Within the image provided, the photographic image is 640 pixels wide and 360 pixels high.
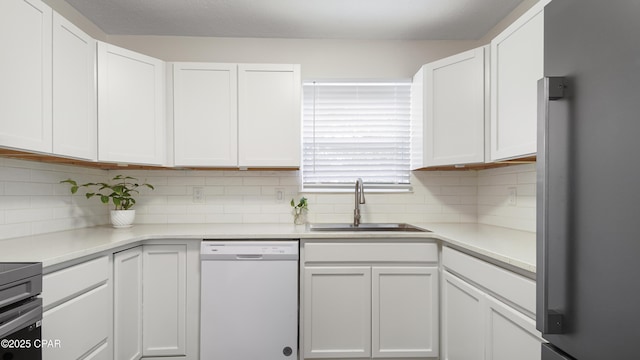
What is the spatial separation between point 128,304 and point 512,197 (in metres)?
2.56

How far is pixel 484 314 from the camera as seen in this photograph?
147 cm

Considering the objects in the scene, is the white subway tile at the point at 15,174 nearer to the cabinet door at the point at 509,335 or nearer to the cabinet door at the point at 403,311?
the cabinet door at the point at 403,311

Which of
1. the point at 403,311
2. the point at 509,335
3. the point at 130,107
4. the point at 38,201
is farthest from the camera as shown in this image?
the point at 130,107

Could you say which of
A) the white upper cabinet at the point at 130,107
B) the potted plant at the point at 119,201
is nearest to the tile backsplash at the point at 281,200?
the potted plant at the point at 119,201

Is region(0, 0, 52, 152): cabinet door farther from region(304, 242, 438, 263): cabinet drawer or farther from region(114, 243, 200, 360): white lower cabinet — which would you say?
region(304, 242, 438, 263): cabinet drawer

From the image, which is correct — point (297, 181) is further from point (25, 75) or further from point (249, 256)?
point (25, 75)

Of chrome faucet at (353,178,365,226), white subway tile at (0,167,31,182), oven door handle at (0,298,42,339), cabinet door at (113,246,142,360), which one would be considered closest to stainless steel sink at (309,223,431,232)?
chrome faucet at (353,178,365,226)

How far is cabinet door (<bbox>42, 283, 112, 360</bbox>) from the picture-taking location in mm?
1287

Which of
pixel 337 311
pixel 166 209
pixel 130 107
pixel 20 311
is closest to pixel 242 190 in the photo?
pixel 166 209

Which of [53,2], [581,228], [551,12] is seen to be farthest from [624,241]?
[53,2]

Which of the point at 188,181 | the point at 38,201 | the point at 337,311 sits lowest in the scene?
the point at 337,311

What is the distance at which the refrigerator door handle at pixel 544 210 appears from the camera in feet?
2.53

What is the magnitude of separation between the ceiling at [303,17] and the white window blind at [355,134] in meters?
0.43

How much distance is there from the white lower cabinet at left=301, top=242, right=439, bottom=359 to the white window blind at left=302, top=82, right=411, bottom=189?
77 cm
